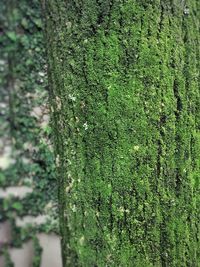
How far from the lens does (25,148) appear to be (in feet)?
4.96

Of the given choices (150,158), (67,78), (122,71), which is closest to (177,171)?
(150,158)

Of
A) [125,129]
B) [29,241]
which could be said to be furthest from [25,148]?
[125,129]

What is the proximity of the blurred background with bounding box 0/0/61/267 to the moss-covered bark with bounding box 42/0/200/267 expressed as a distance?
0.25ft

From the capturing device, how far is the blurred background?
1.44 metres

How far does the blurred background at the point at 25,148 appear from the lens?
1.44m

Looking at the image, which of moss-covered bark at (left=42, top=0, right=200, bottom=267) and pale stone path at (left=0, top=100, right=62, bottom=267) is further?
moss-covered bark at (left=42, top=0, right=200, bottom=267)

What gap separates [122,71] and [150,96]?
195mm

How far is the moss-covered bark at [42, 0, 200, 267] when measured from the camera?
168 cm

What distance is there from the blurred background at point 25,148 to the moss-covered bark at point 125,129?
3.0 inches

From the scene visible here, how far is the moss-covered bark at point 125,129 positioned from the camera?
1677 mm

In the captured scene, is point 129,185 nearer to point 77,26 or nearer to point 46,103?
point 46,103

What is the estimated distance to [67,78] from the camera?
168 centimetres

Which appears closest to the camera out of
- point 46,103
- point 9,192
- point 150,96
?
point 9,192

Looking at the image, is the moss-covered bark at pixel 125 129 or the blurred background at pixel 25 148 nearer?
the blurred background at pixel 25 148
